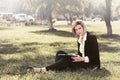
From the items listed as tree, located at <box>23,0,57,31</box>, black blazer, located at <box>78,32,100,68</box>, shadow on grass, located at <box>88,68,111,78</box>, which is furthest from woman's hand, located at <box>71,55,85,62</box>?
tree, located at <box>23,0,57,31</box>

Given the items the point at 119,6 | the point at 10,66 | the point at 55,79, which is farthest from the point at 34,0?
the point at 55,79

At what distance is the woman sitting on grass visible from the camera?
10758 mm

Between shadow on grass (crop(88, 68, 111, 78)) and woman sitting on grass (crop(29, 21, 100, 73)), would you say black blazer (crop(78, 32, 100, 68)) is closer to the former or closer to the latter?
woman sitting on grass (crop(29, 21, 100, 73))

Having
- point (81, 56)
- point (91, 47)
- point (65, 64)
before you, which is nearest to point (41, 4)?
point (81, 56)

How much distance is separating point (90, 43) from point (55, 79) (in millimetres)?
1826

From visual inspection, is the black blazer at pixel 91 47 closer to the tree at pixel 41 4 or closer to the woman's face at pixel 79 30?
the woman's face at pixel 79 30

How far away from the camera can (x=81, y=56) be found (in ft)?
37.4

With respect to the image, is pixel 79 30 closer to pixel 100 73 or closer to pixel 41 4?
pixel 100 73

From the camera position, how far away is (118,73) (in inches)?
449

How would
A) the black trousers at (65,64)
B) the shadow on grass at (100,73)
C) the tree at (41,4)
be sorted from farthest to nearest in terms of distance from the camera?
1. the tree at (41,4)
2. the shadow on grass at (100,73)
3. the black trousers at (65,64)

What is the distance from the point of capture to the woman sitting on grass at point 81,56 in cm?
1076

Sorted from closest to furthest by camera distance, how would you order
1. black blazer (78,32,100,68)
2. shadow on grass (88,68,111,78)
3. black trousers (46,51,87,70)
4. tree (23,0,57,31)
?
1. black trousers (46,51,87,70)
2. shadow on grass (88,68,111,78)
3. black blazer (78,32,100,68)
4. tree (23,0,57,31)

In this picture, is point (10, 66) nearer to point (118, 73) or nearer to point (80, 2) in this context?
point (118, 73)

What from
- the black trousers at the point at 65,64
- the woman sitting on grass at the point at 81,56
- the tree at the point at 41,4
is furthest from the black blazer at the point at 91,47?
the tree at the point at 41,4
